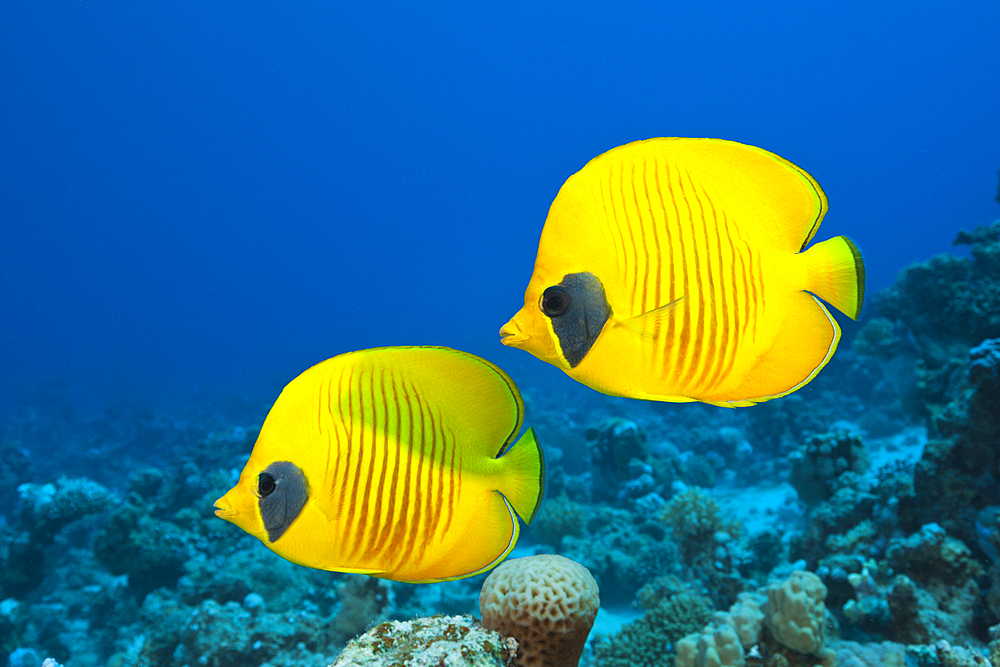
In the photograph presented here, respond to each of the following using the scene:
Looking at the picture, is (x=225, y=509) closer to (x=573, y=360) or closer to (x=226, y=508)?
(x=226, y=508)

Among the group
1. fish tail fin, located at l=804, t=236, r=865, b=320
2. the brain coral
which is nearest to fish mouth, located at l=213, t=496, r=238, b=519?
fish tail fin, located at l=804, t=236, r=865, b=320

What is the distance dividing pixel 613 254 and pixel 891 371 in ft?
43.1

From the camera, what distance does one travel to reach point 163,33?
306 ft

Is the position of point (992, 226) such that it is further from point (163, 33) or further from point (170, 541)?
point (163, 33)

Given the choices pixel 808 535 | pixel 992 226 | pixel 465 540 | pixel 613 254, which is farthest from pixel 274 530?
pixel 992 226

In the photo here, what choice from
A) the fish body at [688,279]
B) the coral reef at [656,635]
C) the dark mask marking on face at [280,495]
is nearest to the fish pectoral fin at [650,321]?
the fish body at [688,279]

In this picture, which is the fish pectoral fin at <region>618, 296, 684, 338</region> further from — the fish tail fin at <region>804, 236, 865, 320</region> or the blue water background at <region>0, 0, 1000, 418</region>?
the blue water background at <region>0, 0, 1000, 418</region>

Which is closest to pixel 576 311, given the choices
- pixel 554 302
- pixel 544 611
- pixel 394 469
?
pixel 554 302

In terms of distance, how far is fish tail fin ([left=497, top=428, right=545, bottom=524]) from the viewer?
33.8 inches

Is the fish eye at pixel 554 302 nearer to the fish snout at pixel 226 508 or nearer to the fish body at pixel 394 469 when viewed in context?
the fish body at pixel 394 469

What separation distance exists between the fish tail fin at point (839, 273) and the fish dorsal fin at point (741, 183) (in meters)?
0.05

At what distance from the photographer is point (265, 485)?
0.79m

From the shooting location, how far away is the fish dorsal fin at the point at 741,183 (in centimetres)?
77

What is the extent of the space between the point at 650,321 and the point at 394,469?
0.47 m
